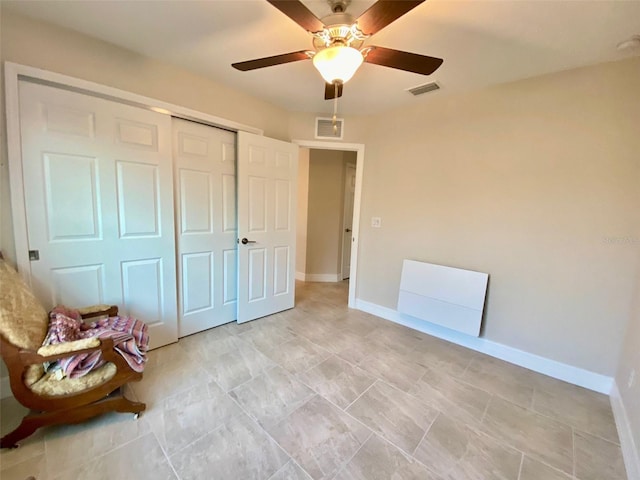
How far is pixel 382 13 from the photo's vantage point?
3.61ft

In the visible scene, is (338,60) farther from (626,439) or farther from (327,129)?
(626,439)

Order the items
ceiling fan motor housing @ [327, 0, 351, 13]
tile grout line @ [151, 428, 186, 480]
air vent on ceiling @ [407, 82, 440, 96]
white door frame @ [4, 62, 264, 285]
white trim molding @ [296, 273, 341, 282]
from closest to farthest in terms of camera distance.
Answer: tile grout line @ [151, 428, 186, 480] → ceiling fan motor housing @ [327, 0, 351, 13] → white door frame @ [4, 62, 264, 285] → air vent on ceiling @ [407, 82, 440, 96] → white trim molding @ [296, 273, 341, 282]

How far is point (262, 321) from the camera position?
2.93 meters

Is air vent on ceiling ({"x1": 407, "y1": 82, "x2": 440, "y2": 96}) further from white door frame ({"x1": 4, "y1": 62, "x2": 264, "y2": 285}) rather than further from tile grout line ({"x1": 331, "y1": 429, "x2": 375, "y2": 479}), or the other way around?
tile grout line ({"x1": 331, "y1": 429, "x2": 375, "y2": 479})

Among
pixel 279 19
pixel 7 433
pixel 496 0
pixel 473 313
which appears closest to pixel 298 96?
pixel 279 19

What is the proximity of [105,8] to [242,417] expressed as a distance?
258cm

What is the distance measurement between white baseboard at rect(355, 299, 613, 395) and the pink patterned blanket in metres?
2.47

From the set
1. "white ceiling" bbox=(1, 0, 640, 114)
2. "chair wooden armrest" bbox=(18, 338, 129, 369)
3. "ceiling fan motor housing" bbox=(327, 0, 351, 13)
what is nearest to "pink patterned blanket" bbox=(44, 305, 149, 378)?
"chair wooden armrest" bbox=(18, 338, 129, 369)

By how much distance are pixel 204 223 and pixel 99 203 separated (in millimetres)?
796

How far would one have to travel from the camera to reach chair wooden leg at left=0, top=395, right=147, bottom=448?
135 centimetres

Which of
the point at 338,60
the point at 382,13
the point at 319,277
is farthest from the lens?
the point at 319,277

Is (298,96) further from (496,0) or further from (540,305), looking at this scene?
(540,305)

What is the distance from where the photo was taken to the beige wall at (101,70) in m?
1.60

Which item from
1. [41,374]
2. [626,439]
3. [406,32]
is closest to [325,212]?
[406,32]
